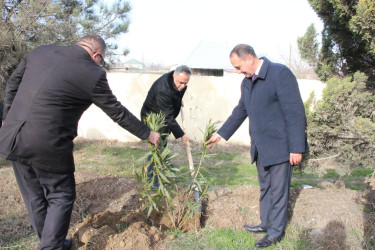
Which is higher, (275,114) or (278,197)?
(275,114)

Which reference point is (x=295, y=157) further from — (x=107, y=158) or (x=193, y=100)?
(x=193, y=100)

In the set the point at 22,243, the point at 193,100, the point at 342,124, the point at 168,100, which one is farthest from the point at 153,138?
the point at 193,100

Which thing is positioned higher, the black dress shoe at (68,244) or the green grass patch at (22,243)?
the black dress shoe at (68,244)

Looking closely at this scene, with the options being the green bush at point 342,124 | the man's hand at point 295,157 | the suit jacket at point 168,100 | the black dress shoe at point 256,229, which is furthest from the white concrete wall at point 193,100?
the man's hand at point 295,157

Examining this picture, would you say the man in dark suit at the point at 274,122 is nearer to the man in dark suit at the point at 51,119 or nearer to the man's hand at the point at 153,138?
the man's hand at the point at 153,138

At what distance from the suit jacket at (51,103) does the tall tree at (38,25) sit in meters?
3.44

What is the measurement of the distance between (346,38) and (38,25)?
215 inches

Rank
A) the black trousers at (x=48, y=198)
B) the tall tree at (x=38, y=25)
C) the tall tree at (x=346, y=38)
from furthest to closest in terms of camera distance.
A: the tall tree at (x=38, y=25) < the tall tree at (x=346, y=38) < the black trousers at (x=48, y=198)

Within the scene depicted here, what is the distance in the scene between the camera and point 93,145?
9.34 metres

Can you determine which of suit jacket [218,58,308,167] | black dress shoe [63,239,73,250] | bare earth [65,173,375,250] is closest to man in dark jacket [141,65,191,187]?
bare earth [65,173,375,250]

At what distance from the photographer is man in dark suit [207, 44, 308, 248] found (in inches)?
132

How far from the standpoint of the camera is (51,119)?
276 cm

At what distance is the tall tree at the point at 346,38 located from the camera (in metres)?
4.57

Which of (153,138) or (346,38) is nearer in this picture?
(153,138)
